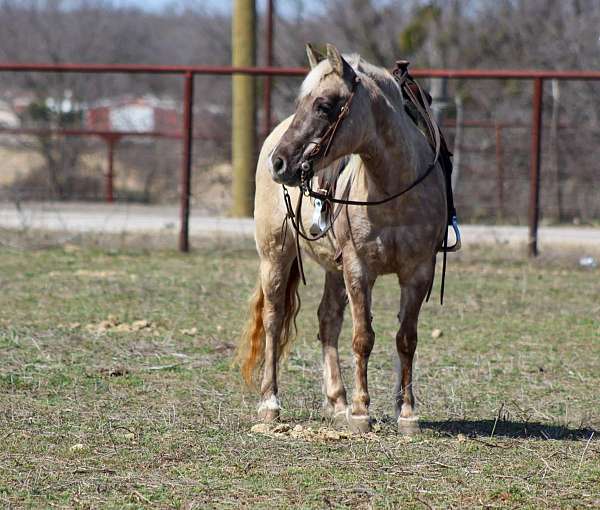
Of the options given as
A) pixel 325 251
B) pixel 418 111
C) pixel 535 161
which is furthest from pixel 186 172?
pixel 418 111

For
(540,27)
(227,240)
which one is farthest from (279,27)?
(227,240)

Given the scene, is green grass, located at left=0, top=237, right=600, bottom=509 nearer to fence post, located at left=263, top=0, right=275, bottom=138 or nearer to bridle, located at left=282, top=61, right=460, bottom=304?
bridle, located at left=282, top=61, right=460, bottom=304

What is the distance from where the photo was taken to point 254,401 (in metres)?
6.48

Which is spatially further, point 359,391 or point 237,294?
point 237,294

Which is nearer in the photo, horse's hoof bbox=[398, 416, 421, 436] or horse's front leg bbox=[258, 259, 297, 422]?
horse's hoof bbox=[398, 416, 421, 436]

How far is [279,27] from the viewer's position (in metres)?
26.5

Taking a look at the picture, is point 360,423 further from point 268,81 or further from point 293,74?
point 268,81

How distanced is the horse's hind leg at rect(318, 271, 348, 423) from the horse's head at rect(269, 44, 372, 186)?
129 centimetres

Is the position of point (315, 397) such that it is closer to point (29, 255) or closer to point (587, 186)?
point (29, 255)

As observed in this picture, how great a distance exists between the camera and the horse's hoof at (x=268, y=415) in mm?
5954

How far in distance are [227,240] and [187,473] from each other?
891cm

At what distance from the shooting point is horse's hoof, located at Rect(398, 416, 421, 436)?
18.4ft

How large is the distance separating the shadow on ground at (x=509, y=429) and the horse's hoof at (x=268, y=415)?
79 cm

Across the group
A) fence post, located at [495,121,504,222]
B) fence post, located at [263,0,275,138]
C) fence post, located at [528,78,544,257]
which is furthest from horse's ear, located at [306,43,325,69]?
fence post, located at [495,121,504,222]
